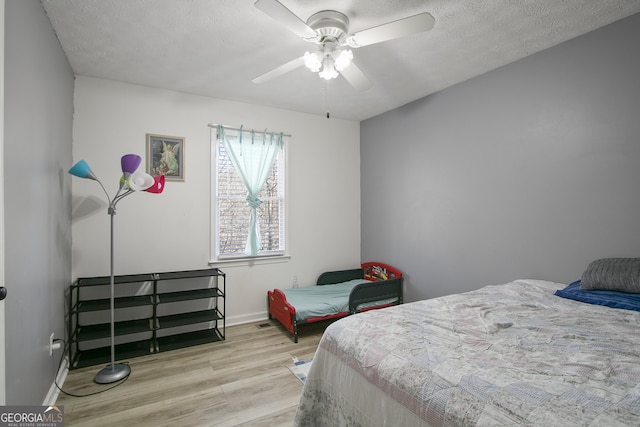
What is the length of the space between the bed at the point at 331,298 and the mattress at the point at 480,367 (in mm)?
1451

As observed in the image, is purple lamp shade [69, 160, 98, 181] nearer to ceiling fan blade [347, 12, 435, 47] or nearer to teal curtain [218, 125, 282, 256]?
teal curtain [218, 125, 282, 256]

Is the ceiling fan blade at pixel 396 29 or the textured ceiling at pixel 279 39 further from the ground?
the textured ceiling at pixel 279 39

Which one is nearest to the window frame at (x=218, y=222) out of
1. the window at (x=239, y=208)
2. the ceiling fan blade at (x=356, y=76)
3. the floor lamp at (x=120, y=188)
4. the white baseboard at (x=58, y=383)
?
the window at (x=239, y=208)

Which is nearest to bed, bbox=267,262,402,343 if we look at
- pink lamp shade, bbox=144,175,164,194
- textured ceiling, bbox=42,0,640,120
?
pink lamp shade, bbox=144,175,164,194

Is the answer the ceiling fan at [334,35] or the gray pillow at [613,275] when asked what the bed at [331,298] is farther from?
the ceiling fan at [334,35]

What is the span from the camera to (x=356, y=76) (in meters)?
2.29

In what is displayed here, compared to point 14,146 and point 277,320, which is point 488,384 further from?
point 277,320

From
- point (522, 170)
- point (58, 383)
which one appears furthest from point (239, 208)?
point (522, 170)

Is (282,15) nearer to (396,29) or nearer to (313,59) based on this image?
(313,59)

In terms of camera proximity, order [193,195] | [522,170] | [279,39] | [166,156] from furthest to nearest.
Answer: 1. [193,195]
2. [166,156]
3. [522,170]
4. [279,39]

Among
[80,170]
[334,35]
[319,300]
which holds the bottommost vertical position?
[319,300]

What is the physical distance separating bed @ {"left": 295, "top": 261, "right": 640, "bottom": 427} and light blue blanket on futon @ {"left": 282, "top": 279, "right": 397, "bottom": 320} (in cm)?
151

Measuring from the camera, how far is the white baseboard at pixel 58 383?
6.93 feet

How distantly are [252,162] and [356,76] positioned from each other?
6.11ft
